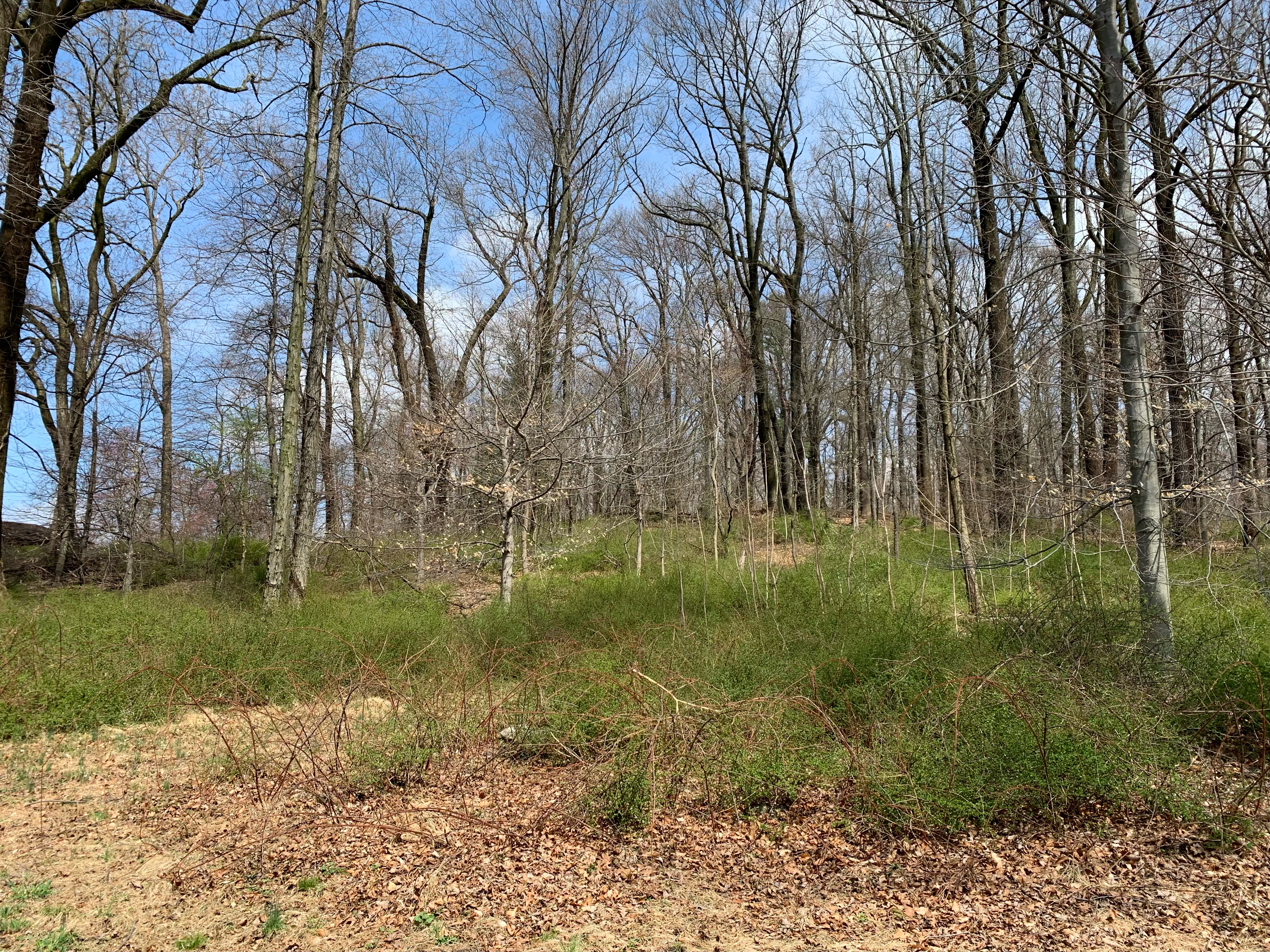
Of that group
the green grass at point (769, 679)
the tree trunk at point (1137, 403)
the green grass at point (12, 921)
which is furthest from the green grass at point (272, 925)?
the tree trunk at point (1137, 403)

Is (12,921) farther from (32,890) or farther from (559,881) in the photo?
(559,881)

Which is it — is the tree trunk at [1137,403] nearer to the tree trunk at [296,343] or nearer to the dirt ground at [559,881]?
the dirt ground at [559,881]

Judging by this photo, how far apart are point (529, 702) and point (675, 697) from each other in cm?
201

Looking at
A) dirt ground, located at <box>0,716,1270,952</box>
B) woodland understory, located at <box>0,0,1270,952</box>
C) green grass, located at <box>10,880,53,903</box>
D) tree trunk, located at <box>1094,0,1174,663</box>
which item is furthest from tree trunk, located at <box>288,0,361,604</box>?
tree trunk, located at <box>1094,0,1174,663</box>

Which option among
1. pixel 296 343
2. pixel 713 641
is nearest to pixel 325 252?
pixel 296 343

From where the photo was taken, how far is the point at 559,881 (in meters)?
3.38

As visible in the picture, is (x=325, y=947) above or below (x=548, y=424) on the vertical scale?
below

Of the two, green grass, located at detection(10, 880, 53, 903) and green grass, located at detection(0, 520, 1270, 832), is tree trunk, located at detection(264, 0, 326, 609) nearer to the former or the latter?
green grass, located at detection(0, 520, 1270, 832)

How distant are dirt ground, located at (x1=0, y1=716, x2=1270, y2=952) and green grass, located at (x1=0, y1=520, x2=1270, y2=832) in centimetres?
22

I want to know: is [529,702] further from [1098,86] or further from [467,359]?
[467,359]

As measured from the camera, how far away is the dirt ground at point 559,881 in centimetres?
290

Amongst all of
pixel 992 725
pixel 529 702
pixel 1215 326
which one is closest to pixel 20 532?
pixel 529 702

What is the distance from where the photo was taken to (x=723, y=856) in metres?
3.60

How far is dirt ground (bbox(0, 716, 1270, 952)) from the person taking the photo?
2.90 m
